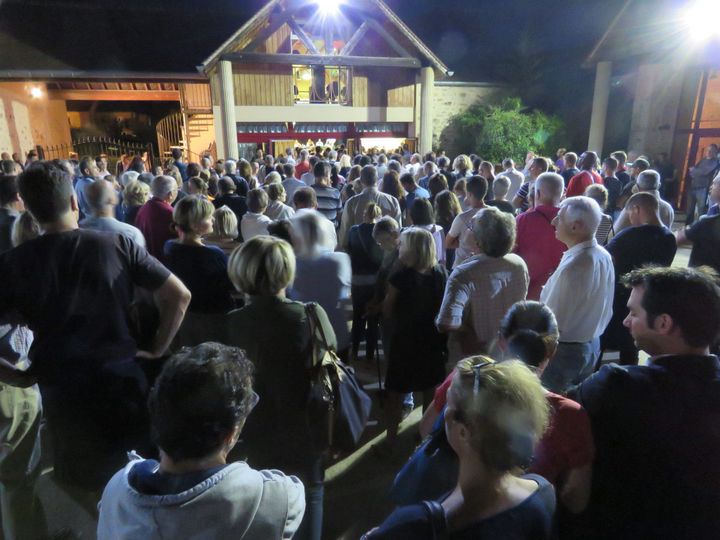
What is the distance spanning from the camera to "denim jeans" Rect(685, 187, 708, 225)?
10758 millimetres

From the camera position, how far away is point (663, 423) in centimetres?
150

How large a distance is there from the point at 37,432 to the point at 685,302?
122 inches

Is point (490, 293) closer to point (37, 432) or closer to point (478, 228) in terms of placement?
point (478, 228)

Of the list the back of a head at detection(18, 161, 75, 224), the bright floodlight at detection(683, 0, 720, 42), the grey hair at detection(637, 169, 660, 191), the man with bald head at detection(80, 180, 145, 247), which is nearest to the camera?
the back of a head at detection(18, 161, 75, 224)

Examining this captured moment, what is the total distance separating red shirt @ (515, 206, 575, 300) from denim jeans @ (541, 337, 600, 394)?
102cm

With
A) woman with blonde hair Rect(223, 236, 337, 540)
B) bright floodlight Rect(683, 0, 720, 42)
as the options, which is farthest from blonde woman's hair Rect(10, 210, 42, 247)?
bright floodlight Rect(683, 0, 720, 42)

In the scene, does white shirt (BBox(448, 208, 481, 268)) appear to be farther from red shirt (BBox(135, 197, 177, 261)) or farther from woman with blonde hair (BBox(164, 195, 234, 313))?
red shirt (BBox(135, 197, 177, 261))

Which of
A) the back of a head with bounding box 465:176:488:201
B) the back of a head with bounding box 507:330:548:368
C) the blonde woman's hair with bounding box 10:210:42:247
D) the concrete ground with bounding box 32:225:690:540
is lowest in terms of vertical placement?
the concrete ground with bounding box 32:225:690:540

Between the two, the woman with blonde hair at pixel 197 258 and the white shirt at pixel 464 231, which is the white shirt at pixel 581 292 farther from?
the woman with blonde hair at pixel 197 258

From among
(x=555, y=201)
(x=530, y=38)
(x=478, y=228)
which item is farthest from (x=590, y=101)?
(x=478, y=228)

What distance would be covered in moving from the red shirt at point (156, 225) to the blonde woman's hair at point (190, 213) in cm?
128

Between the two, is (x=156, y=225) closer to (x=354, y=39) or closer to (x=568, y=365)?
(x=568, y=365)

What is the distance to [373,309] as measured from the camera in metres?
3.50

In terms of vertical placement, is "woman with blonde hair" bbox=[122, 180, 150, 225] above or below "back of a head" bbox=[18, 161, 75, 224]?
below
